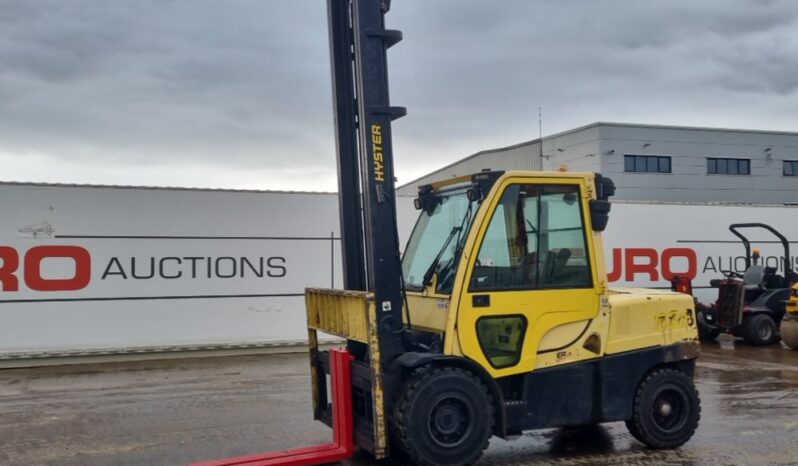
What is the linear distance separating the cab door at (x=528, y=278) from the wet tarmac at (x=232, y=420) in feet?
3.44

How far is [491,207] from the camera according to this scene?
6.16 m

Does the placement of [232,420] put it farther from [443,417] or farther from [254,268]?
[254,268]

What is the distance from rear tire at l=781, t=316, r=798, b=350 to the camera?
14664 millimetres

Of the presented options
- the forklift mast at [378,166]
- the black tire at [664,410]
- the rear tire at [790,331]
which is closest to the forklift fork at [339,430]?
the forklift mast at [378,166]

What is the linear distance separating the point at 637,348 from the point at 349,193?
2808mm

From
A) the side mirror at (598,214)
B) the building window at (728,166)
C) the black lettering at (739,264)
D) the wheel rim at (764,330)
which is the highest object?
the building window at (728,166)

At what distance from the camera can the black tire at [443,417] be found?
5.67 metres

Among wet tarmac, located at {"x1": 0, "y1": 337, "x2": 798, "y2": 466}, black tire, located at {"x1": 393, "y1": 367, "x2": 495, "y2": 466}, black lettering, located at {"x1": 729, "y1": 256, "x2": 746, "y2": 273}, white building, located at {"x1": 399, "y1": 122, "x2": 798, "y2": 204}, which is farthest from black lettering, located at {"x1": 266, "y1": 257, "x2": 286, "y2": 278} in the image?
white building, located at {"x1": 399, "y1": 122, "x2": 798, "y2": 204}

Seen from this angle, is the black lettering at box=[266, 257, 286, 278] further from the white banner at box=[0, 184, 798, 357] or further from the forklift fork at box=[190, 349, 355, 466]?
the forklift fork at box=[190, 349, 355, 466]

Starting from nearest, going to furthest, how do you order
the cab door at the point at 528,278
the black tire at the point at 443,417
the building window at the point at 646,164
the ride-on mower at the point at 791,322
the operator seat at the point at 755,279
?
the black tire at the point at 443,417 < the cab door at the point at 528,278 < the ride-on mower at the point at 791,322 < the operator seat at the point at 755,279 < the building window at the point at 646,164

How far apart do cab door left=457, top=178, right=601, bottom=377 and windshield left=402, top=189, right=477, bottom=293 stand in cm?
24

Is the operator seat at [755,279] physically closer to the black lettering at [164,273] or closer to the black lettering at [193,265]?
the black lettering at [193,265]

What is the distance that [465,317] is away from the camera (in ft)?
19.7

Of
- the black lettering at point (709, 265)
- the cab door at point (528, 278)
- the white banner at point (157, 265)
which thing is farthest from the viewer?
the black lettering at point (709, 265)
